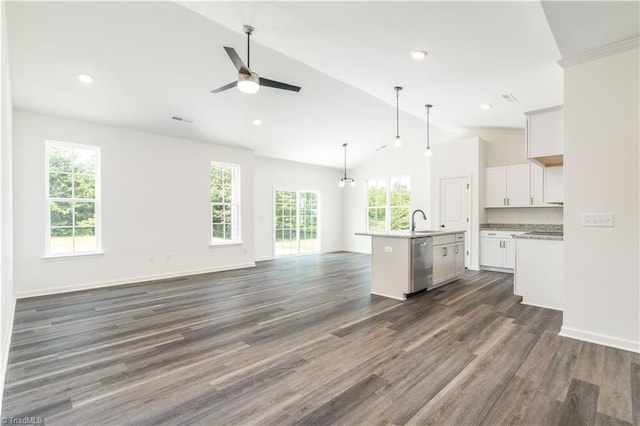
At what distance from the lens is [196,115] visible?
18.0ft

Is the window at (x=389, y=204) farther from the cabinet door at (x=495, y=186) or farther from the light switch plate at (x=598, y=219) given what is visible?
the light switch plate at (x=598, y=219)

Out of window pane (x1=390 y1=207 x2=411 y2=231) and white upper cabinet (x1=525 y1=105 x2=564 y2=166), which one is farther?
window pane (x1=390 y1=207 x2=411 y2=231)

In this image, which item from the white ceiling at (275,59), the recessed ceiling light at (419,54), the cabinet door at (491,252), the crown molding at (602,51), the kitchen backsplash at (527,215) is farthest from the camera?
the cabinet door at (491,252)

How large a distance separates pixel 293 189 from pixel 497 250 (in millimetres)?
5333

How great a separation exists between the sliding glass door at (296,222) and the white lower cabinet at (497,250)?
469cm

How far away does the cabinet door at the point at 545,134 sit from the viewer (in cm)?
361

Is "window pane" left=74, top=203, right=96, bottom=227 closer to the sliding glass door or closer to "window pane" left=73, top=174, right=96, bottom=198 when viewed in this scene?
"window pane" left=73, top=174, right=96, bottom=198

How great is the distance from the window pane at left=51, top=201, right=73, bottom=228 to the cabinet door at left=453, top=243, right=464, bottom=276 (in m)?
6.46

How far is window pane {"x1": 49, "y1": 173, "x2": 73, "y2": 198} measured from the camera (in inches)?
194

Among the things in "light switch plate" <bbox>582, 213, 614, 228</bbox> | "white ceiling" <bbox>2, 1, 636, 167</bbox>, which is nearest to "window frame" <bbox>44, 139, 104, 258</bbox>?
"white ceiling" <bbox>2, 1, 636, 167</bbox>

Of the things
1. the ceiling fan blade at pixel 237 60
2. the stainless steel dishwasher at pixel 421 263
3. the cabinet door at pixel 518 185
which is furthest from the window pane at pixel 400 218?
the ceiling fan blade at pixel 237 60

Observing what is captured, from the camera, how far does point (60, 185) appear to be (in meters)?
5.01

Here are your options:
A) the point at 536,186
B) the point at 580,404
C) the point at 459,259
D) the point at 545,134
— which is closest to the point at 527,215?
the point at 536,186

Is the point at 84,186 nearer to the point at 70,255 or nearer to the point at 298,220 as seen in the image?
the point at 70,255
